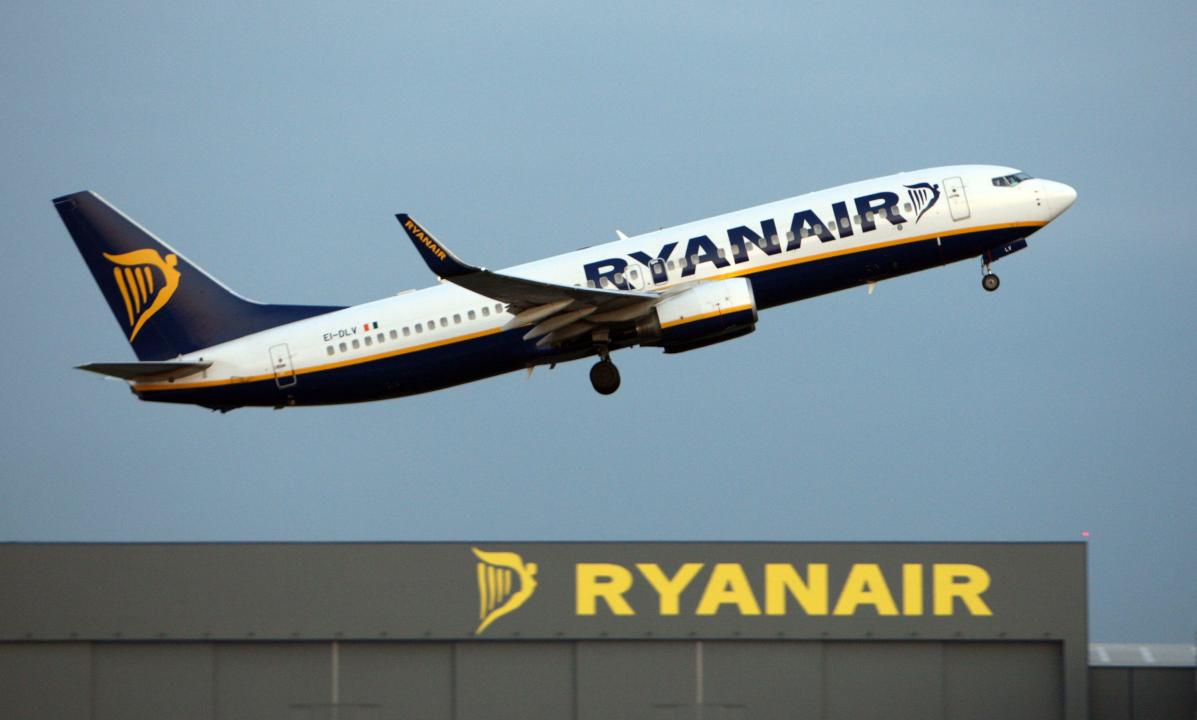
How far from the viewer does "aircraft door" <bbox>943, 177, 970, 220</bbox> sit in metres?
47.5

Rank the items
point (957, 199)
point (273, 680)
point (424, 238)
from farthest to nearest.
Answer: point (957, 199)
point (424, 238)
point (273, 680)

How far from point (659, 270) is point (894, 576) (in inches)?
Answer: 597

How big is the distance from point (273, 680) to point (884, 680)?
13776 mm

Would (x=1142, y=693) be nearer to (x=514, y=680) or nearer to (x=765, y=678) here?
(x=765, y=678)

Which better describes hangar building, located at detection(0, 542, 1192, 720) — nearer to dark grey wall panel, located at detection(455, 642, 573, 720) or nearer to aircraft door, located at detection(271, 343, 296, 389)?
dark grey wall panel, located at detection(455, 642, 573, 720)

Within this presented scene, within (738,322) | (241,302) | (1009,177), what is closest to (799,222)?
(738,322)

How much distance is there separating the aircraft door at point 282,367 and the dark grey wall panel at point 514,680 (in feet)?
53.5

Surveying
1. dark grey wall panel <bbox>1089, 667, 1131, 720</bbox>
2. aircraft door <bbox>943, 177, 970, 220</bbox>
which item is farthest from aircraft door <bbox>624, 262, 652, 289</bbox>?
dark grey wall panel <bbox>1089, 667, 1131, 720</bbox>

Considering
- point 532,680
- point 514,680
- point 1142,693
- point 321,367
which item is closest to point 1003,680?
point 1142,693

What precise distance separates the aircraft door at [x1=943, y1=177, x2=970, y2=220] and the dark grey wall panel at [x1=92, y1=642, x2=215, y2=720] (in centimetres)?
2579

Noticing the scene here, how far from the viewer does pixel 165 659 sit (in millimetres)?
35312

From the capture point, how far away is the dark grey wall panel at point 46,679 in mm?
35031

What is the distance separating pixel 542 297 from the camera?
45.5 meters

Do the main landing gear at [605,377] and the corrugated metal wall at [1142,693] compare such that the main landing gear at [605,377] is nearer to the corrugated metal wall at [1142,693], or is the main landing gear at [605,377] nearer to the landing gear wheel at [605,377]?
the landing gear wheel at [605,377]
